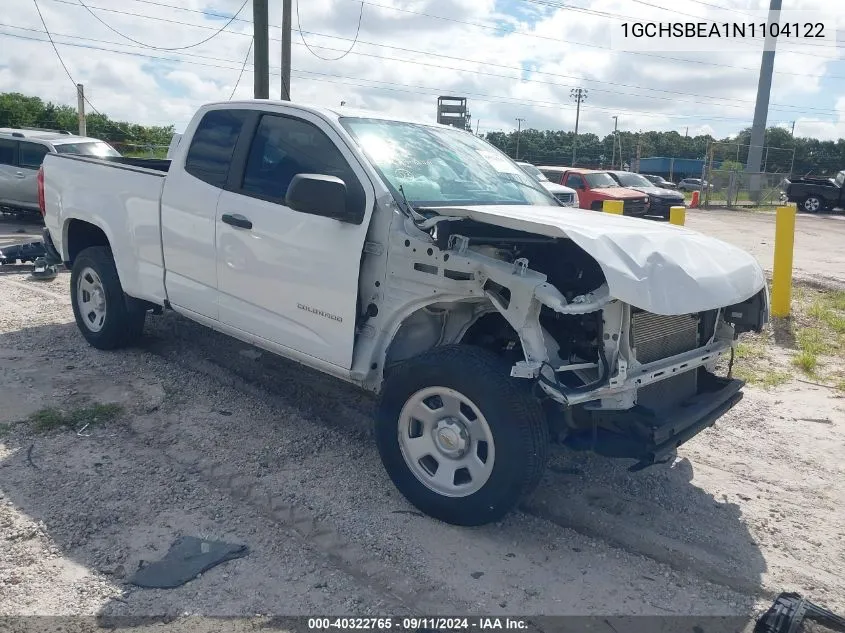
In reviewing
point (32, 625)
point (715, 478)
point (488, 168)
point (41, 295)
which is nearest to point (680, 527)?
point (715, 478)

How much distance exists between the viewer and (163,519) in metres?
3.74

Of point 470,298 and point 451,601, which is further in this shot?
point 470,298

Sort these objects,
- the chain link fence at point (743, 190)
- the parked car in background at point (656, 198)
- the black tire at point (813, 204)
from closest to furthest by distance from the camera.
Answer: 1. the parked car in background at point (656, 198)
2. the black tire at point (813, 204)
3. the chain link fence at point (743, 190)

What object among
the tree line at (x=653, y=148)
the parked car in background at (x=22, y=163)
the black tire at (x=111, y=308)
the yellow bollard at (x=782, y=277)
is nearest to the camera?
the black tire at (x=111, y=308)

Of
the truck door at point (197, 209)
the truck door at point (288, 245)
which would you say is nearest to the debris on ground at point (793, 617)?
the truck door at point (288, 245)

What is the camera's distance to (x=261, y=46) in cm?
1440

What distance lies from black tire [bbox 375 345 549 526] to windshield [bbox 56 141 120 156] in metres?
11.8

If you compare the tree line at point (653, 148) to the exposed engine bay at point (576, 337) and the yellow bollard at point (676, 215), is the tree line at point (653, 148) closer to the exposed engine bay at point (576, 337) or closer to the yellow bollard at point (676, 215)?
the yellow bollard at point (676, 215)

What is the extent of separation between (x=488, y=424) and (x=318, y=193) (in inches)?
57.0

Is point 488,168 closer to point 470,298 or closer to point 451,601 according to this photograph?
point 470,298

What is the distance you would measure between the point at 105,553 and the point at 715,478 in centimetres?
332

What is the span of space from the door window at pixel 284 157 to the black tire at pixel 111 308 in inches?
73.1

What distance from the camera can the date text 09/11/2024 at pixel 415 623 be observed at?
119 inches

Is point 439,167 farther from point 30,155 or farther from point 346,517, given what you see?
point 30,155
